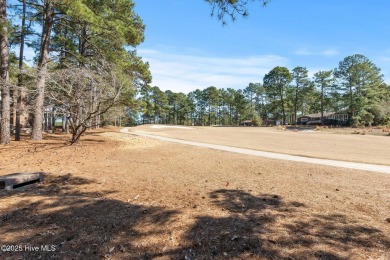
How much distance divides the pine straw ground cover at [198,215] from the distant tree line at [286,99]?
19166 millimetres

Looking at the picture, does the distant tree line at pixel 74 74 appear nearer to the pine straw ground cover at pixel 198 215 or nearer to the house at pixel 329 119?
the pine straw ground cover at pixel 198 215

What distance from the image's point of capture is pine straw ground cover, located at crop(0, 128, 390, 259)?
2.86 metres

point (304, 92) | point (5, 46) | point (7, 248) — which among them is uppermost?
point (304, 92)

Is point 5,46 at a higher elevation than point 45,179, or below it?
higher

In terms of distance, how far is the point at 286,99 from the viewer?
65.7 meters

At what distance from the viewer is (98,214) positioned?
381 centimetres

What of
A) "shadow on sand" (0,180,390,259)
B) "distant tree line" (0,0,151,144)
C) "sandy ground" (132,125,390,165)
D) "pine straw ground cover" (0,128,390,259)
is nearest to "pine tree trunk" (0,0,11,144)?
"distant tree line" (0,0,151,144)

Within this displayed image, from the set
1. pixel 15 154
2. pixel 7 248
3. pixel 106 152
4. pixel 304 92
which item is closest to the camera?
pixel 7 248

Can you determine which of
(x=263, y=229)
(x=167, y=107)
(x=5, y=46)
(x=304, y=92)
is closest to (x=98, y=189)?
(x=263, y=229)

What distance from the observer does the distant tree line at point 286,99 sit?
1844 inches

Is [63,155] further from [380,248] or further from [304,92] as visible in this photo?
[304,92]

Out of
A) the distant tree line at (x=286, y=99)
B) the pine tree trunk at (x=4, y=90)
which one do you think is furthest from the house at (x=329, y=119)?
the pine tree trunk at (x=4, y=90)

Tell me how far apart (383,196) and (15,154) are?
10869mm

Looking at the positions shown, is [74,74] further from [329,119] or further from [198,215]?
[329,119]
